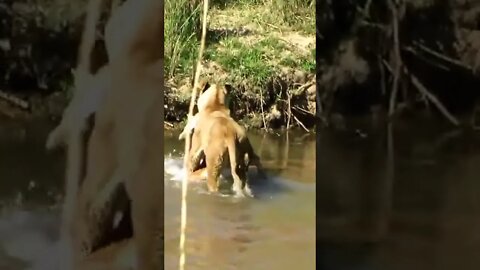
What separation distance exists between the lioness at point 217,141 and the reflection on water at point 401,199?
6.0 inches

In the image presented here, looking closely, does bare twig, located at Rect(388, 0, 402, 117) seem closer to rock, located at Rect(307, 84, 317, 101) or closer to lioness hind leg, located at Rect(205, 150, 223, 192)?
rock, located at Rect(307, 84, 317, 101)

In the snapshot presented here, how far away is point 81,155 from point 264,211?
351mm

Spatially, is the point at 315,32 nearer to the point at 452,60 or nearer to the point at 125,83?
the point at 452,60

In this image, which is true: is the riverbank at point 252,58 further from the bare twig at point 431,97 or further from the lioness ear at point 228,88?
the bare twig at point 431,97

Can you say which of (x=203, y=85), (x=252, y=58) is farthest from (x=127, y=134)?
(x=252, y=58)

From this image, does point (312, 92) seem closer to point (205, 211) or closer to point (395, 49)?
point (395, 49)

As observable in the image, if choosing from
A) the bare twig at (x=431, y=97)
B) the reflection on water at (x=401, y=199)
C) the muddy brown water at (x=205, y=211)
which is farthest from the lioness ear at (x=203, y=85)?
the bare twig at (x=431, y=97)

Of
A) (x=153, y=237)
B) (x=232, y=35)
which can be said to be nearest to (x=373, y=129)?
(x=232, y=35)

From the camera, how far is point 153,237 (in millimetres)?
1345

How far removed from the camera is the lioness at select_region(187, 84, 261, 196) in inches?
54.4

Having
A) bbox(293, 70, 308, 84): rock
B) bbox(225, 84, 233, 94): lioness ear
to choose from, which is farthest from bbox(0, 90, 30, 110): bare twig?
bbox(293, 70, 308, 84): rock

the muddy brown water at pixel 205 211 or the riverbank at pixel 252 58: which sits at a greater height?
the riverbank at pixel 252 58

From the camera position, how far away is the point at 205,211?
1368 mm

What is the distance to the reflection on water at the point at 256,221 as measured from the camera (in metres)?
1.35
